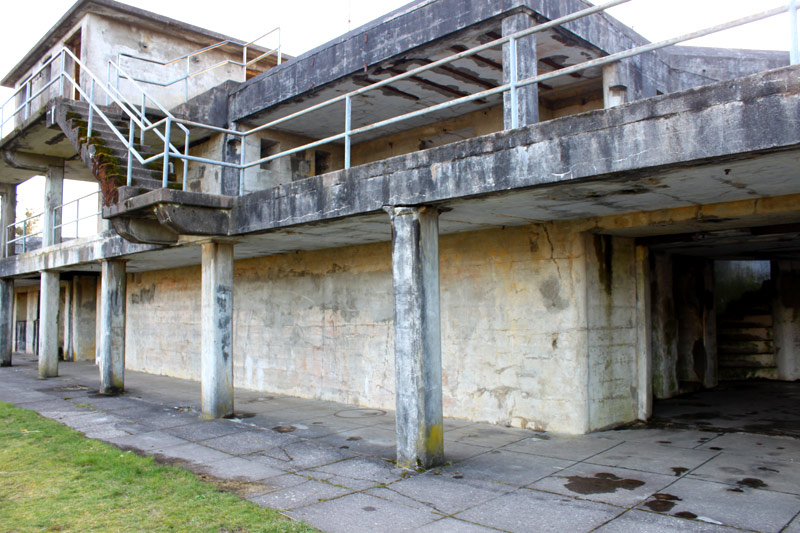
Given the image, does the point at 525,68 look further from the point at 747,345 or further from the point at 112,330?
the point at 112,330

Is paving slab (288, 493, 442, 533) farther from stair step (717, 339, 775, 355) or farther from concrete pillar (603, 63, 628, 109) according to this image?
stair step (717, 339, 775, 355)

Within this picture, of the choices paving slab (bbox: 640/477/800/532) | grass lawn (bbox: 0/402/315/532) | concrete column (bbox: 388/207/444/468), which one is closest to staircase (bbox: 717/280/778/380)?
paving slab (bbox: 640/477/800/532)

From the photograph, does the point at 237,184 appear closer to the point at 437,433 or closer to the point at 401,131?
the point at 401,131

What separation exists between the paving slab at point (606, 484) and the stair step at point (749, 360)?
837 cm

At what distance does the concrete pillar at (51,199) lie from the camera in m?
16.2

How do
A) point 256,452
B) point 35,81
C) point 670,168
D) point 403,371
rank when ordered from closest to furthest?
1. point 670,168
2. point 403,371
3. point 256,452
4. point 35,81

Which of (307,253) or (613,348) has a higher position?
(307,253)

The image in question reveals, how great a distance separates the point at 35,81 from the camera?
58.4 ft

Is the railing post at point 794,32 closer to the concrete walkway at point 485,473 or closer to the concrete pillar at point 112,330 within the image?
the concrete walkway at point 485,473

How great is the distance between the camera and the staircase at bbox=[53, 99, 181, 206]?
30.6ft

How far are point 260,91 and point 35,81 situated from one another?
10657 millimetres

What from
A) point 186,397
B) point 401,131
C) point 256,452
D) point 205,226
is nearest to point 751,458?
Result: point 256,452

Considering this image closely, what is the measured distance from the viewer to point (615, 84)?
8.65 m

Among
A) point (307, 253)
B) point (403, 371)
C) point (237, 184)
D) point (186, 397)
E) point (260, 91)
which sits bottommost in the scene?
point (186, 397)
